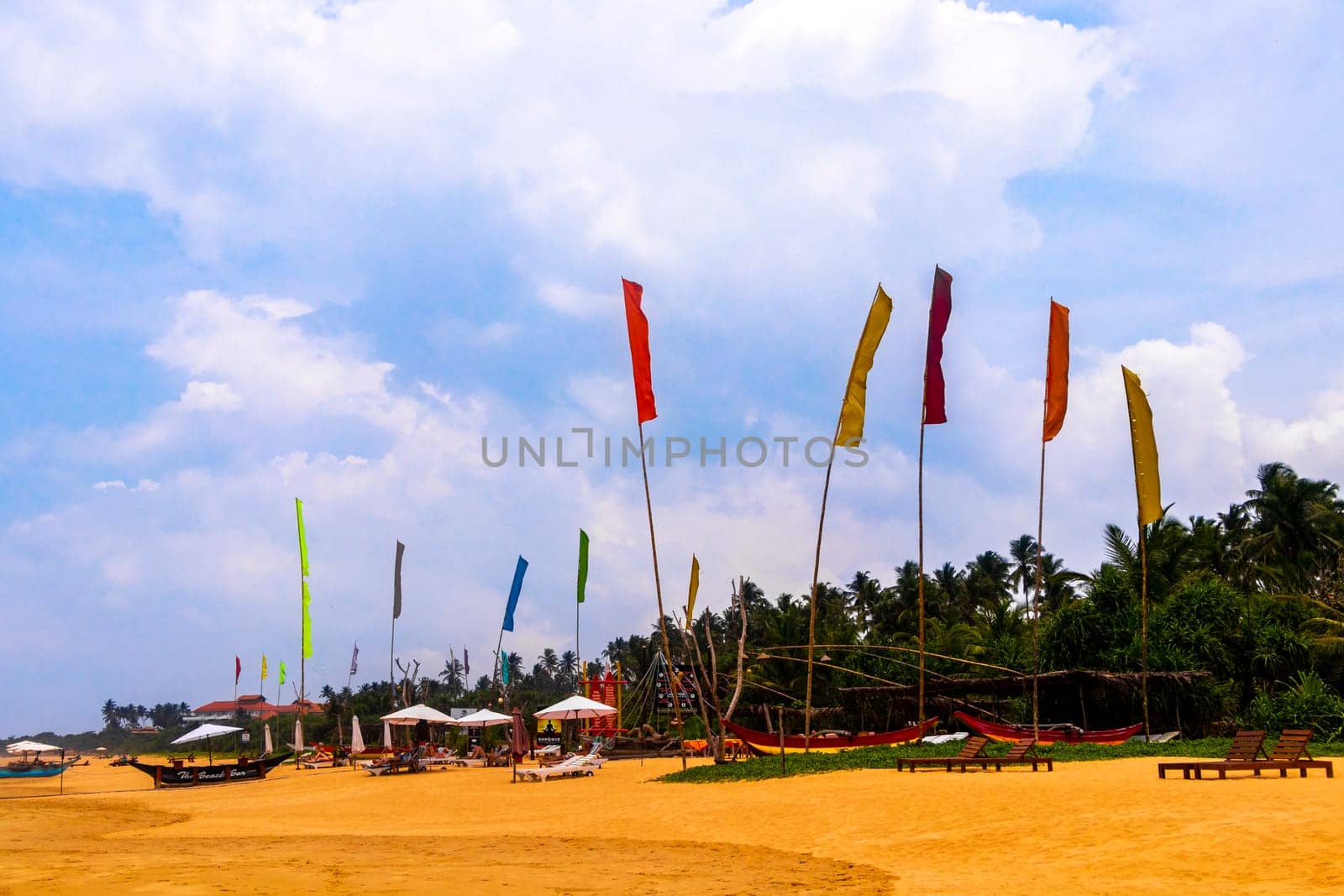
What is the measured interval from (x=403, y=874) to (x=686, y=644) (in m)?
18.2

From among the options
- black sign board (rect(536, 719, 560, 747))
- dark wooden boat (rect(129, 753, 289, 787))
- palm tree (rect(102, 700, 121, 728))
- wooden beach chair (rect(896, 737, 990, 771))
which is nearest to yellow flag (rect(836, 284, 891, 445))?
wooden beach chair (rect(896, 737, 990, 771))

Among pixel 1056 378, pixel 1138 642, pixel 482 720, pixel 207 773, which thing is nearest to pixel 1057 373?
pixel 1056 378

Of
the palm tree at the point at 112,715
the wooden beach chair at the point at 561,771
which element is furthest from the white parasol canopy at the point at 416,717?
the palm tree at the point at 112,715

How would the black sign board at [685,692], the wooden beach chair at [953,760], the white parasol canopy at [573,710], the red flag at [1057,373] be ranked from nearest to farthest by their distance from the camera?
1. the wooden beach chair at [953,760]
2. the red flag at [1057,373]
3. the white parasol canopy at [573,710]
4. the black sign board at [685,692]

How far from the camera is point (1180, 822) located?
11.3 m

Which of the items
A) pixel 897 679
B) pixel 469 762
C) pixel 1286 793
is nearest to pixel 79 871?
pixel 1286 793

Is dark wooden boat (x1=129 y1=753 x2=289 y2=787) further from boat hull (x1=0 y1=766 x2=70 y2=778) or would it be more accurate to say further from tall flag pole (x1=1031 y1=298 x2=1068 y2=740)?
tall flag pole (x1=1031 y1=298 x2=1068 y2=740)

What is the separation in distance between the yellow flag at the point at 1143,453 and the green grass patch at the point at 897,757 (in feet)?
18.2

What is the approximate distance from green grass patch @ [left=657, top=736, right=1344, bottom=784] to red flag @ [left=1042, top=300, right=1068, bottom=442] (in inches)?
299

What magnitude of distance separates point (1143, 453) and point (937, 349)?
604cm

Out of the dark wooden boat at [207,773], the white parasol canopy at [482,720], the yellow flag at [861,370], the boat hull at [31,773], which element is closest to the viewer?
the yellow flag at [861,370]

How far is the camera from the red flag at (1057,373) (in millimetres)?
25734

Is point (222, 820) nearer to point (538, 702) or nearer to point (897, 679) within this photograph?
point (897, 679)

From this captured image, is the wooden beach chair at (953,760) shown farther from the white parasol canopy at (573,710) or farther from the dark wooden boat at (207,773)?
the dark wooden boat at (207,773)
